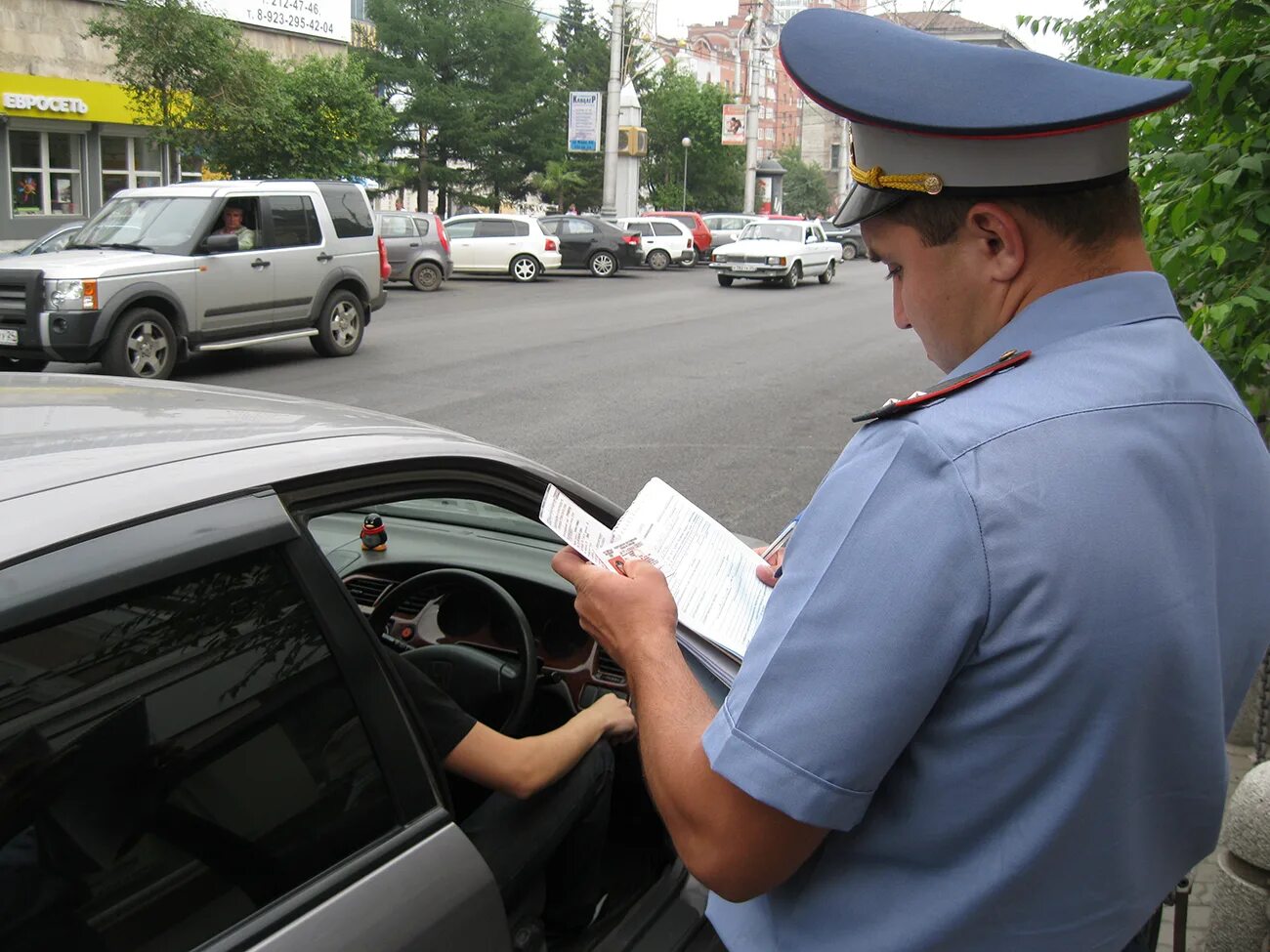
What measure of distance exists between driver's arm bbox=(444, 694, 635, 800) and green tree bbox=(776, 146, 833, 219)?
77263 millimetres

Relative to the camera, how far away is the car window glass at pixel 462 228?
26328 mm

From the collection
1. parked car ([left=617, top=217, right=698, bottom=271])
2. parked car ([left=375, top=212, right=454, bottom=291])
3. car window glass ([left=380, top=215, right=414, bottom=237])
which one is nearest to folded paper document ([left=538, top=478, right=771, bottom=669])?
parked car ([left=375, top=212, right=454, bottom=291])

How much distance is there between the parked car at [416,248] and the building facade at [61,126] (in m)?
7.04

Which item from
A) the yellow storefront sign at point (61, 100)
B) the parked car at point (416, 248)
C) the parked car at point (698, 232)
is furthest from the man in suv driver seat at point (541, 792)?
the parked car at point (698, 232)

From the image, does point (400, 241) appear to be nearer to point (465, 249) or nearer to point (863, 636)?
point (465, 249)

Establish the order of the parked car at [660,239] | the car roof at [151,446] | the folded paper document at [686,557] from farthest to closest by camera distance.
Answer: the parked car at [660,239], the folded paper document at [686,557], the car roof at [151,446]

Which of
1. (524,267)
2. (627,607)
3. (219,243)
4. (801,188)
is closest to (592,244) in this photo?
(524,267)

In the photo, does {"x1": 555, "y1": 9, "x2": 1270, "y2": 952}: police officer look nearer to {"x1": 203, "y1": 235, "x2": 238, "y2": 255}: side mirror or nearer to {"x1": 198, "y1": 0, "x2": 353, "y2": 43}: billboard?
{"x1": 203, "y1": 235, "x2": 238, "y2": 255}: side mirror

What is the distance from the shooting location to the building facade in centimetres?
2705

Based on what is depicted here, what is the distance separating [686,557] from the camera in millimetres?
1680

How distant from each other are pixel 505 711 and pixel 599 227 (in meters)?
27.3

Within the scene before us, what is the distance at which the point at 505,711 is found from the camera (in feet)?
8.31

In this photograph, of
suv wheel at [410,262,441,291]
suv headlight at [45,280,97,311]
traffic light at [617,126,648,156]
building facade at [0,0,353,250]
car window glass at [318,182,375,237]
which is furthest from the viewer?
traffic light at [617,126,648,156]

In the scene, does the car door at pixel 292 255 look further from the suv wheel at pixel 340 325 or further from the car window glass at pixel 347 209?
the car window glass at pixel 347 209
